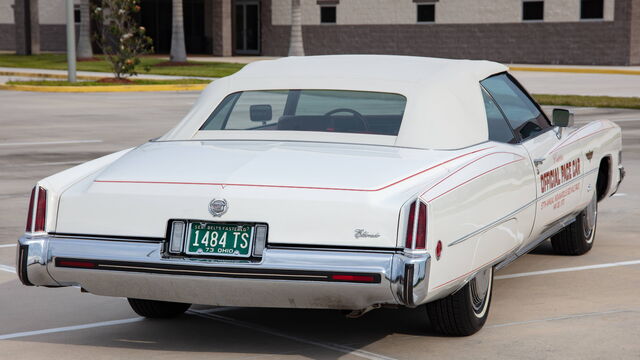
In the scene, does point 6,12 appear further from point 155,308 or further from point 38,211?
point 38,211

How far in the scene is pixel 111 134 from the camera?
19.3 meters

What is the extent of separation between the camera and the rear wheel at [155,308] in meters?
6.72

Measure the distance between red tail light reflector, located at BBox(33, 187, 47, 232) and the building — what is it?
41237mm

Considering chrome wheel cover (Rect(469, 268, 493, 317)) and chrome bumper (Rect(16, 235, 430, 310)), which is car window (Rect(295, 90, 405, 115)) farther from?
chrome bumper (Rect(16, 235, 430, 310))

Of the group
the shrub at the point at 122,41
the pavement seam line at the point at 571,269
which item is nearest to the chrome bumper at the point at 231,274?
the pavement seam line at the point at 571,269

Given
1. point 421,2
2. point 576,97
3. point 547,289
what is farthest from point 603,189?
point 421,2

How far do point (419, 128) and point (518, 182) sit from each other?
0.67 meters

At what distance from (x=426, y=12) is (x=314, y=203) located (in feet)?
154

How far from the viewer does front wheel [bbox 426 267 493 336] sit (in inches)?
242

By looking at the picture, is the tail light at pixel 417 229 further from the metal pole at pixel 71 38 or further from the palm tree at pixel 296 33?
the palm tree at pixel 296 33

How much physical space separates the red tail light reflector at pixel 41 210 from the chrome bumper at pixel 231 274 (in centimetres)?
7

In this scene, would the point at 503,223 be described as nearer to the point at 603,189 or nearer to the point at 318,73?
the point at 318,73

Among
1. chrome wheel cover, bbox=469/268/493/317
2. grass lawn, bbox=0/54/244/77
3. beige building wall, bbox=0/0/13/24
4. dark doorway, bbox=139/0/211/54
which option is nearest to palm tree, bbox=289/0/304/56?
grass lawn, bbox=0/54/244/77

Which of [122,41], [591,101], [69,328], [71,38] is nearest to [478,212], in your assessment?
[69,328]
